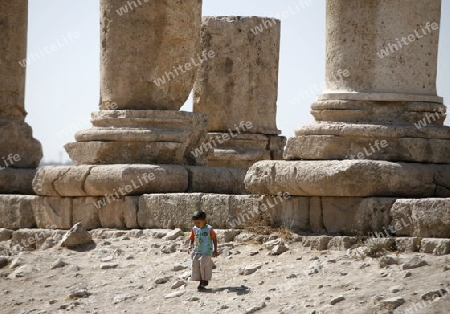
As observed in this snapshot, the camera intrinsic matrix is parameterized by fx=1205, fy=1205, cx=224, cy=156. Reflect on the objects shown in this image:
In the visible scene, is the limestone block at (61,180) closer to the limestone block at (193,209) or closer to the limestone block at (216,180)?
the limestone block at (193,209)

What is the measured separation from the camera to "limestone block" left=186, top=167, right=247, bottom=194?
13977 mm

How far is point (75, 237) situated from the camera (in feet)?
42.9

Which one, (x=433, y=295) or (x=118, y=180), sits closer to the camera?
(x=433, y=295)

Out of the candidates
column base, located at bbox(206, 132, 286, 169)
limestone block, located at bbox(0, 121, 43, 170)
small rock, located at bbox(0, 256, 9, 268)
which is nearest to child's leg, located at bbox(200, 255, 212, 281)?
small rock, located at bbox(0, 256, 9, 268)

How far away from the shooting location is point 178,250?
12086 mm

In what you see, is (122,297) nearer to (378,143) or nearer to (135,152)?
(378,143)

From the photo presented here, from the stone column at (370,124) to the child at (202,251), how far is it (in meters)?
1.21

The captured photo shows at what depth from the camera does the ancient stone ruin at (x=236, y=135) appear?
37.3 ft

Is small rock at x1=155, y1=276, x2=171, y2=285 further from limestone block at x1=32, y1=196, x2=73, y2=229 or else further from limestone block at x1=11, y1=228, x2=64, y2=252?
limestone block at x1=32, y1=196, x2=73, y2=229

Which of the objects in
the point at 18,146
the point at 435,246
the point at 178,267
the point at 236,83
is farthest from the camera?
the point at 236,83

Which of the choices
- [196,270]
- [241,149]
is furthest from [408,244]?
[241,149]

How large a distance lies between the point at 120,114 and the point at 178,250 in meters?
2.79

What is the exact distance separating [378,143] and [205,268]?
88.5 inches

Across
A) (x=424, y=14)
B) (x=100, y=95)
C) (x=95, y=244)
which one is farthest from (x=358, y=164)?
(x=100, y=95)
